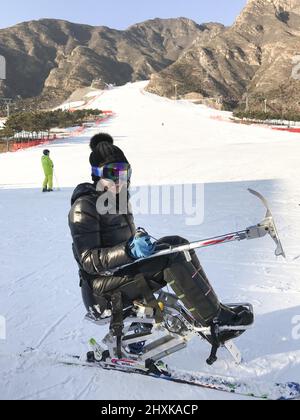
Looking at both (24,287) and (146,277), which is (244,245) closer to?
(24,287)

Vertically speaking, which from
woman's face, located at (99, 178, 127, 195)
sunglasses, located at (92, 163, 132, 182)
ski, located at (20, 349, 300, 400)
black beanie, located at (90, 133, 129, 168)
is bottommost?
ski, located at (20, 349, 300, 400)

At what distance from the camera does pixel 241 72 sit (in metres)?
182

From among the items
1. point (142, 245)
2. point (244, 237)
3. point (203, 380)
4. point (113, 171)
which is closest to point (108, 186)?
point (113, 171)

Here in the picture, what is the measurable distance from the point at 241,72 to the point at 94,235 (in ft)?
633

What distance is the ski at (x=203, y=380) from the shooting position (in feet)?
10.3

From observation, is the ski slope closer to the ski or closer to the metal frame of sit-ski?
the ski

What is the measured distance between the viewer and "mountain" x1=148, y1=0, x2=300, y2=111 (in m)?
140

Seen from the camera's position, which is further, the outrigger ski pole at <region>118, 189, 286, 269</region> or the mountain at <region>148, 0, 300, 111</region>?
the mountain at <region>148, 0, 300, 111</region>

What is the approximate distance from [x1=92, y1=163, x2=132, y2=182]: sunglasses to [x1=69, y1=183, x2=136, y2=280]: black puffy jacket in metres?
0.13

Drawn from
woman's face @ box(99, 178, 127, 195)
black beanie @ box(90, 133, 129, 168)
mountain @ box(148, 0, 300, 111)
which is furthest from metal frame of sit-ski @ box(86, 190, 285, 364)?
mountain @ box(148, 0, 300, 111)

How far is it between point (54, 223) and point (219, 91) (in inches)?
6602

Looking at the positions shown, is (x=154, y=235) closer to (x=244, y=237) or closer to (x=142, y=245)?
(x=244, y=237)

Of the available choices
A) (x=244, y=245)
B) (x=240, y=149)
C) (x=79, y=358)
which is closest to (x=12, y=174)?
(x=240, y=149)
